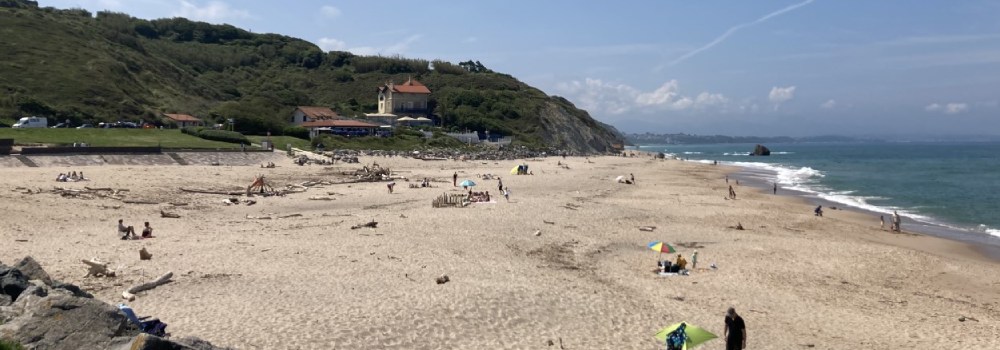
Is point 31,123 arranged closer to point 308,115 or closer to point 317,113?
point 308,115

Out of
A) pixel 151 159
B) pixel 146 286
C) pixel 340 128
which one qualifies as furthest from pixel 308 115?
pixel 146 286

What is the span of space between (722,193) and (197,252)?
34.7 m

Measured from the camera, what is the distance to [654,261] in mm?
20297

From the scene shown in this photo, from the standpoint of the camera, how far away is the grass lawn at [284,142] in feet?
190

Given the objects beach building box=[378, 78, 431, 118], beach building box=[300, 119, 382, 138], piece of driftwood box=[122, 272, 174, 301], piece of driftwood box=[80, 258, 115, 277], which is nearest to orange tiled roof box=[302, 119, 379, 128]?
beach building box=[300, 119, 382, 138]

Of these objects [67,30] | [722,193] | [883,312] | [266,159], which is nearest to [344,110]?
[67,30]

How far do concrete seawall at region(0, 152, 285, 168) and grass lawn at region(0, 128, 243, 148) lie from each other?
353 centimetres

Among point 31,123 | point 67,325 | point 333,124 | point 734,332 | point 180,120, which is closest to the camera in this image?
point 67,325

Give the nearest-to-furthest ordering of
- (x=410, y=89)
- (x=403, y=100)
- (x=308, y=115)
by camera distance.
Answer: (x=308, y=115)
(x=403, y=100)
(x=410, y=89)

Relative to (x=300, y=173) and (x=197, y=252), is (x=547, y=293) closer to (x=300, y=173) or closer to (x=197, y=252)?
(x=197, y=252)

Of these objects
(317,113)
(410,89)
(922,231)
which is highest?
(410,89)

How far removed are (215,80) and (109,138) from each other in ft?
202

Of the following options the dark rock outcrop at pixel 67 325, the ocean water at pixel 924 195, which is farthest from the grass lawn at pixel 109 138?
the ocean water at pixel 924 195

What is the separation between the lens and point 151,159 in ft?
132
